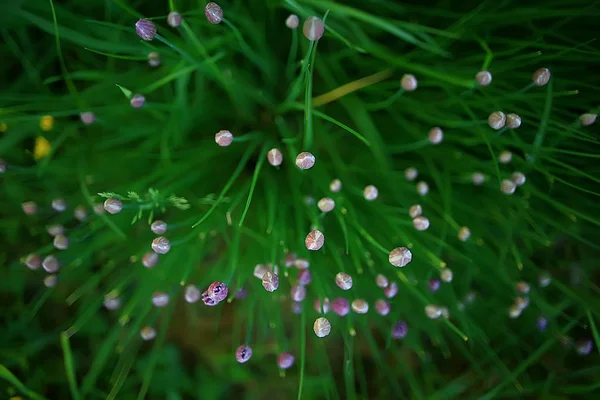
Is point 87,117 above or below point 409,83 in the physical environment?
below

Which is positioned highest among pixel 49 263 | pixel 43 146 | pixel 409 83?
pixel 409 83

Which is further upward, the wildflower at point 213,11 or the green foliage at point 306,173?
the wildflower at point 213,11

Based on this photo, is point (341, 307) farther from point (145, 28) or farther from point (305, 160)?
point (145, 28)

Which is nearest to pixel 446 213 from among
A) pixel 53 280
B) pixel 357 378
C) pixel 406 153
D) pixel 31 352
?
pixel 406 153

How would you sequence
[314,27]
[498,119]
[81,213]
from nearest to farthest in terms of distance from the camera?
[314,27], [498,119], [81,213]

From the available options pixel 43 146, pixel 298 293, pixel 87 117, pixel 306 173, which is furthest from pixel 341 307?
pixel 43 146

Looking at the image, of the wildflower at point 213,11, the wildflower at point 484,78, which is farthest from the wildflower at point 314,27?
the wildflower at point 484,78

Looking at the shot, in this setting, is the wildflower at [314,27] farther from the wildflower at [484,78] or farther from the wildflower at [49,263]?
the wildflower at [49,263]

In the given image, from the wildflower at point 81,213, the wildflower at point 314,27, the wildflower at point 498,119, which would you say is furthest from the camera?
the wildflower at point 81,213
